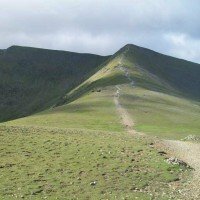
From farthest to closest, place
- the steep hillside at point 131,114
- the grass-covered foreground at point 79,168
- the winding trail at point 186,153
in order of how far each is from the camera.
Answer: the steep hillside at point 131,114, the winding trail at point 186,153, the grass-covered foreground at point 79,168

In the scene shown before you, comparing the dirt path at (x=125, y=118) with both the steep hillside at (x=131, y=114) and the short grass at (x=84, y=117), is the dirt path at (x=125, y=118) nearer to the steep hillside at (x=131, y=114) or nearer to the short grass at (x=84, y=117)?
the short grass at (x=84, y=117)

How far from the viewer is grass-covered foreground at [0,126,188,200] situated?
34.1 m

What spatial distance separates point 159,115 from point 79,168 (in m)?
51.7

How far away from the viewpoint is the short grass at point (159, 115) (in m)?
73.8

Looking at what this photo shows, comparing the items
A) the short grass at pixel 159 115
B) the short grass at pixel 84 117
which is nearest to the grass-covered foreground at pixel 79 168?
the short grass at pixel 84 117

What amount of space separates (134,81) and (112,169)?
9989 cm

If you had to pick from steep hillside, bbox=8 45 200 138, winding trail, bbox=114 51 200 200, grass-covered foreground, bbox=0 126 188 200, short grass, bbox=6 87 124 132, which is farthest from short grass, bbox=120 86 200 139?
grass-covered foreground, bbox=0 126 188 200

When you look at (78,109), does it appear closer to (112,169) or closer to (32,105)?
(112,169)

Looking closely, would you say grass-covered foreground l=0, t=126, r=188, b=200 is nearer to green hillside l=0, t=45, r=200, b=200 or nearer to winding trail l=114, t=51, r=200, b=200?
green hillside l=0, t=45, r=200, b=200

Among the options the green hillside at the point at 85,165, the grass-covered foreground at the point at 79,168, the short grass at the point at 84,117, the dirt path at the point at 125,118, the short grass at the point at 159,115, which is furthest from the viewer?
the short grass at the point at 84,117

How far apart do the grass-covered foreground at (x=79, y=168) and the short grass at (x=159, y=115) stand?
20.7 metres

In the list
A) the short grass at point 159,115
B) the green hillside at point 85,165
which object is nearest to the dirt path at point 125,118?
the short grass at point 159,115

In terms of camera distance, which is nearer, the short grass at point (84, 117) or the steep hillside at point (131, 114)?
the short grass at point (84, 117)

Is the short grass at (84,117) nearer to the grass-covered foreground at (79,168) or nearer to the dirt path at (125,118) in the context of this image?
the dirt path at (125,118)
